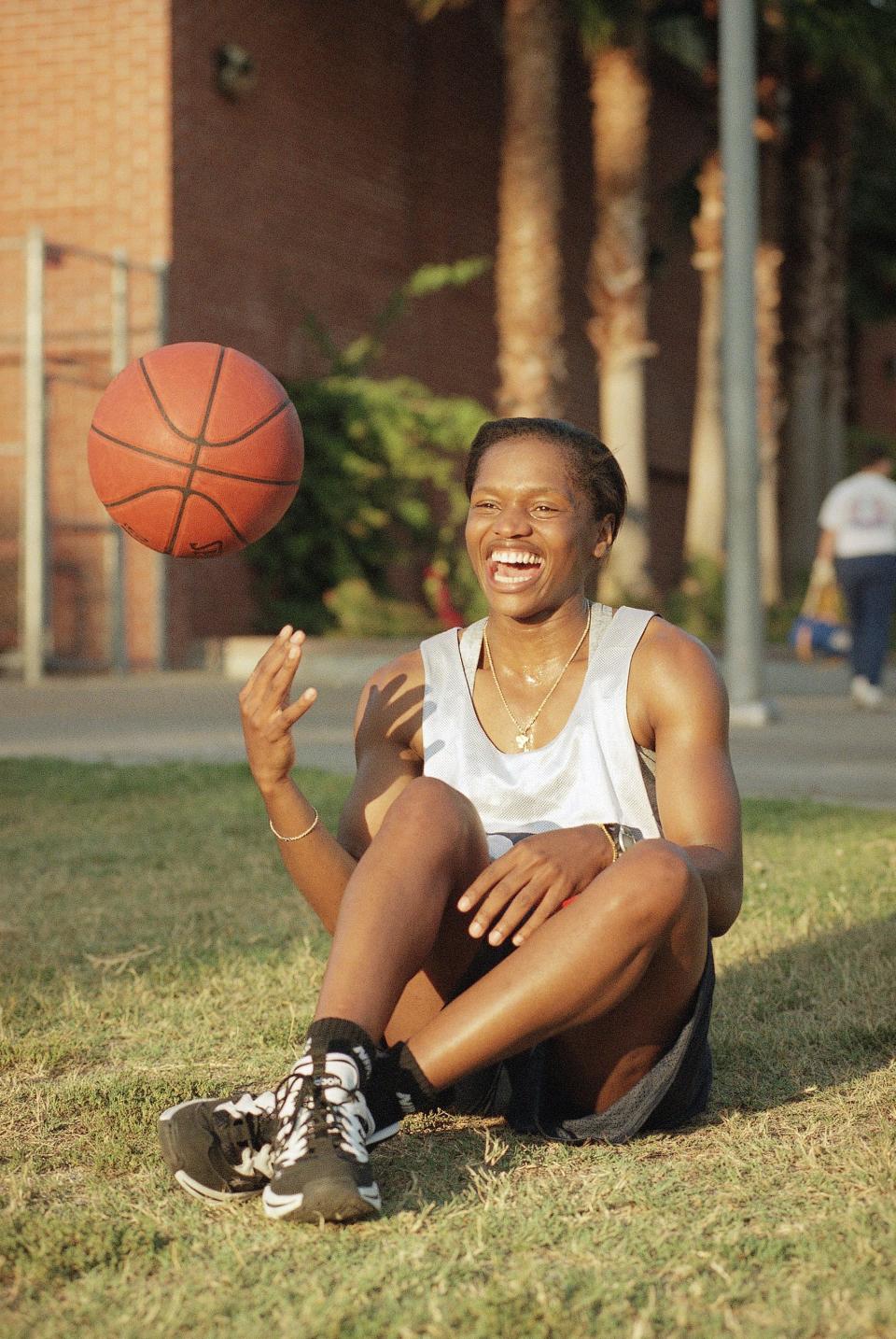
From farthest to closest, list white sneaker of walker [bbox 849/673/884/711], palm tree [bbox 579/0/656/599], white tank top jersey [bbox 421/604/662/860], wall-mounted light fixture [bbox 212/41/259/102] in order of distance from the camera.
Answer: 1. palm tree [bbox 579/0/656/599]
2. wall-mounted light fixture [bbox 212/41/259/102]
3. white sneaker of walker [bbox 849/673/884/711]
4. white tank top jersey [bbox 421/604/662/860]

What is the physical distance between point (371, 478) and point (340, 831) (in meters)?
13.5

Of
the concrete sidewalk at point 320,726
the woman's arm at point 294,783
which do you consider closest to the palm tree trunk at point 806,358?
the concrete sidewalk at point 320,726

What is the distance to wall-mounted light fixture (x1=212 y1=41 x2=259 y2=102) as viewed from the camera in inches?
623

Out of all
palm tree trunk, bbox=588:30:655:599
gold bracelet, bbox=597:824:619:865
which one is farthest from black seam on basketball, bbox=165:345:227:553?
palm tree trunk, bbox=588:30:655:599

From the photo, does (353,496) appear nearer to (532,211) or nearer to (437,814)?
(532,211)

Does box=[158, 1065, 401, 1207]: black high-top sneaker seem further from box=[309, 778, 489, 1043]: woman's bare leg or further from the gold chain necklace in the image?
the gold chain necklace

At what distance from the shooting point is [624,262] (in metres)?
17.7

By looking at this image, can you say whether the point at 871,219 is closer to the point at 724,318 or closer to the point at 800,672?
the point at 800,672

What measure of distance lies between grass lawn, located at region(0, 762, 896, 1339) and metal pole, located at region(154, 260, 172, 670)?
9.97 m

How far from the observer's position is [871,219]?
25859 mm

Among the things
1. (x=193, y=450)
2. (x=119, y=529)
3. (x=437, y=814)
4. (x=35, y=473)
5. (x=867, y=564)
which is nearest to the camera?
(x=437, y=814)

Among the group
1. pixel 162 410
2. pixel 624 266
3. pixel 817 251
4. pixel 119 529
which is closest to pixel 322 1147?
pixel 162 410

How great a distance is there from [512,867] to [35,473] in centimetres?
1229

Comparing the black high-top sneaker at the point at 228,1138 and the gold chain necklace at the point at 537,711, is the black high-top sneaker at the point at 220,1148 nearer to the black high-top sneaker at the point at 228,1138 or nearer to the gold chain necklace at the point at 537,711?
the black high-top sneaker at the point at 228,1138
